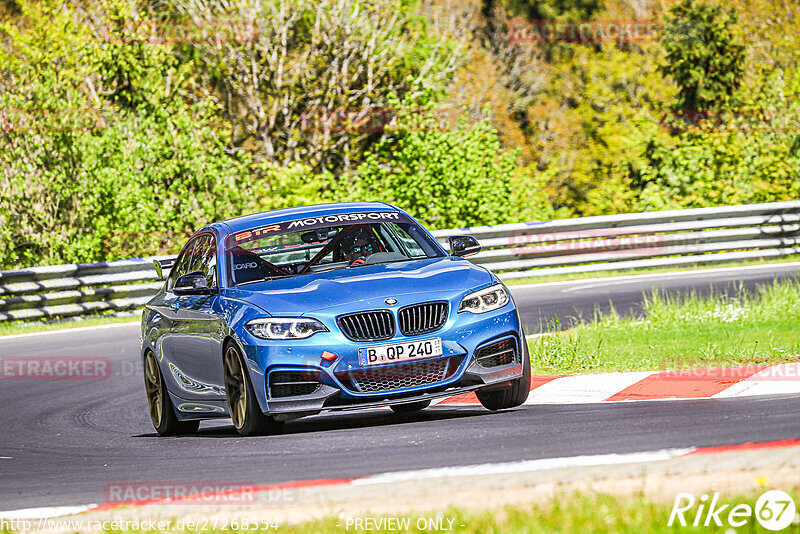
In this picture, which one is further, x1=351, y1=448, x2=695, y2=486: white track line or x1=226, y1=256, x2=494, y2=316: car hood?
x1=226, y1=256, x2=494, y2=316: car hood

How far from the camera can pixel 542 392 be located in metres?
9.47

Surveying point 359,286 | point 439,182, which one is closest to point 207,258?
point 359,286

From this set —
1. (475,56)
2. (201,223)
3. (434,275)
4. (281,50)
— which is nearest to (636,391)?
(434,275)

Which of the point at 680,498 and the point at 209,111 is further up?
the point at 680,498

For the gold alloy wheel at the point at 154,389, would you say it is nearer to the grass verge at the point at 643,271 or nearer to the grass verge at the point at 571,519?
the grass verge at the point at 571,519

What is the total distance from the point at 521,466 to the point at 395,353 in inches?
77.2

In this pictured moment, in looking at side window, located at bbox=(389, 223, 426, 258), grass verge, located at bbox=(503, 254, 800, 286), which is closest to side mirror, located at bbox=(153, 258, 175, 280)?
side window, located at bbox=(389, 223, 426, 258)

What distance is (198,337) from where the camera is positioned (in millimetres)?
8859

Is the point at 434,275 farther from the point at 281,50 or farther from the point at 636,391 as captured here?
the point at 281,50

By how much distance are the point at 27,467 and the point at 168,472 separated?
141 cm

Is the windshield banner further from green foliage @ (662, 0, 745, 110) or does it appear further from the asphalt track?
green foliage @ (662, 0, 745, 110)

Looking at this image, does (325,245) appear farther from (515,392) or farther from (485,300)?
(515,392)

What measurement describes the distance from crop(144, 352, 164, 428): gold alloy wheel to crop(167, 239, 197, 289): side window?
66 cm

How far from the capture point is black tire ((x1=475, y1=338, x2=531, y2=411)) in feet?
27.7
